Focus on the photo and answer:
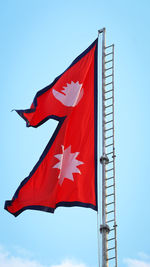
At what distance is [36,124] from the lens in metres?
15.8

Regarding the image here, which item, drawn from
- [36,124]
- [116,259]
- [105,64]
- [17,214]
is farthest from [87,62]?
[116,259]

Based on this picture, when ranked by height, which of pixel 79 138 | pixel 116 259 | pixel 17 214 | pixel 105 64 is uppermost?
pixel 105 64

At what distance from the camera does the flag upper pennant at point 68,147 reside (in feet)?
42.3

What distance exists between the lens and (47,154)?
14.3 m

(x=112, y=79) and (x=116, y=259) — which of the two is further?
(x=112, y=79)

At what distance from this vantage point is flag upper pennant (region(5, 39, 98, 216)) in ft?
42.3

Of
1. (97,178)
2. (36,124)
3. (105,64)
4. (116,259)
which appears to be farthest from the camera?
(36,124)

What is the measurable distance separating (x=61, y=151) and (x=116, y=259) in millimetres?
3696

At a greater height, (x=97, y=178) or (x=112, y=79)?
(x=112, y=79)

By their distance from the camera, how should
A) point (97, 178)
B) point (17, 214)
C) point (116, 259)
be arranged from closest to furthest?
point (116, 259) < point (97, 178) < point (17, 214)

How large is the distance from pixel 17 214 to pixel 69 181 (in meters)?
→ 1.92

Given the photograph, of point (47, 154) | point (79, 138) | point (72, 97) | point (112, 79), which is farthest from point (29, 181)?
point (112, 79)

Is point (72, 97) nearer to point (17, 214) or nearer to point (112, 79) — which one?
point (112, 79)

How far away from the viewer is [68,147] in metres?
13.8
